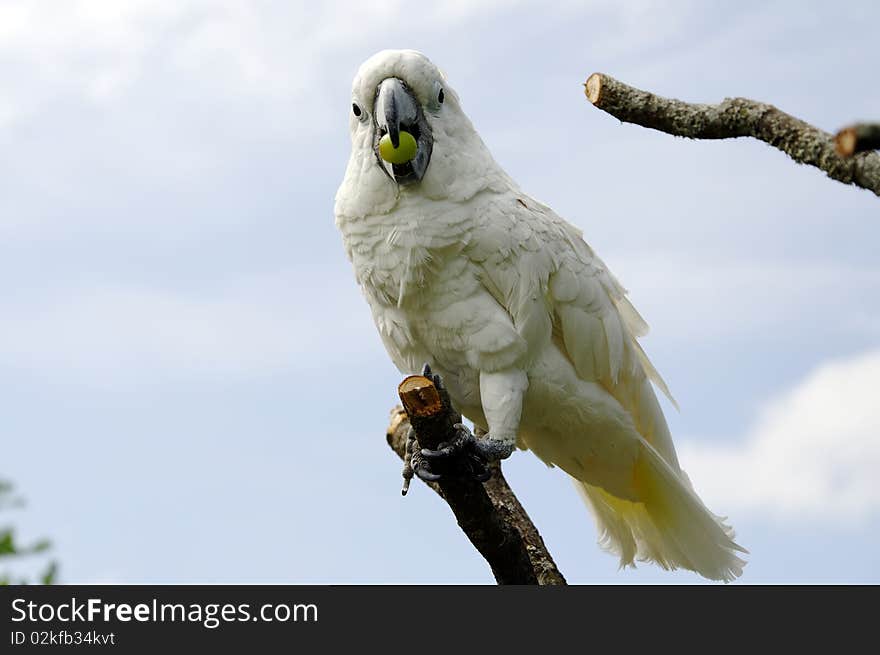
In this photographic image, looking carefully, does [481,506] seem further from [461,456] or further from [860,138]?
[860,138]

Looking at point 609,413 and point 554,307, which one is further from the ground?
point 554,307

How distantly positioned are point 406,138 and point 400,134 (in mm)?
32

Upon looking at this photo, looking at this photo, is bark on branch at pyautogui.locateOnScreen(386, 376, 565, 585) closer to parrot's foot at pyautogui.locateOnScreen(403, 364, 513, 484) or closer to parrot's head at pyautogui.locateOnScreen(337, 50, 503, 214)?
parrot's foot at pyautogui.locateOnScreen(403, 364, 513, 484)

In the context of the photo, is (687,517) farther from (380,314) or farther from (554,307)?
(380,314)

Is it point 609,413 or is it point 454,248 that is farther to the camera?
point 609,413

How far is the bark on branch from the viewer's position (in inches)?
163

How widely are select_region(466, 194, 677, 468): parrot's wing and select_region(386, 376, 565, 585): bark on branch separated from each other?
Result: 61 cm

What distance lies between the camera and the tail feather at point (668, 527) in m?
5.11

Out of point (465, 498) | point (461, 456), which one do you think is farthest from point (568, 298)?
point (465, 498)
